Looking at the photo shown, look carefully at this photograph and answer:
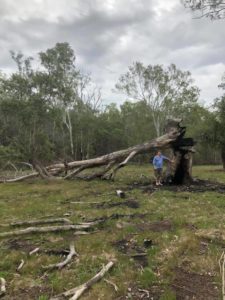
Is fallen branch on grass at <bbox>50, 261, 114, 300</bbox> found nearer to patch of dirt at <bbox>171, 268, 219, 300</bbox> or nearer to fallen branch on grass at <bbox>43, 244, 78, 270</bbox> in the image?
fallen branch on grass at <bbox>43, 244, 78, 270</bbox>

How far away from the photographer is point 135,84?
4628 cm

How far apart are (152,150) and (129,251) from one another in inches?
489

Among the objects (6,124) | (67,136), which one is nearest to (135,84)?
(67,136)

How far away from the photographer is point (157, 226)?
9.18m

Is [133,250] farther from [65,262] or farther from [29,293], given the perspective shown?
[29,293]

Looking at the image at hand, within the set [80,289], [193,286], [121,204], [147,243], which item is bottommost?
[193,286]

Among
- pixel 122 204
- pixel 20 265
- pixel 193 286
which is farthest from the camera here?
pixel 122 204

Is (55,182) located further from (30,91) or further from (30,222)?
(30,222)

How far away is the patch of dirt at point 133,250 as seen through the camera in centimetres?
687

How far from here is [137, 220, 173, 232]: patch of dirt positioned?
351 inches

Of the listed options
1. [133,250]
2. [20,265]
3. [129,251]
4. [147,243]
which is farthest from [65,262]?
[147,243]

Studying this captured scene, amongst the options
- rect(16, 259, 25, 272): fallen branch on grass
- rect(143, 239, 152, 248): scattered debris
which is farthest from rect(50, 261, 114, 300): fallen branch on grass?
rect(143, 239, 152, 248): scattered debris

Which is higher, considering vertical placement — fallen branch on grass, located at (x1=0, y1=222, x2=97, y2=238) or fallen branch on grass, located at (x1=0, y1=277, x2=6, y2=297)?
fallen branch on grass, located at (x1=0, y1=222, x2=97, y2=238)

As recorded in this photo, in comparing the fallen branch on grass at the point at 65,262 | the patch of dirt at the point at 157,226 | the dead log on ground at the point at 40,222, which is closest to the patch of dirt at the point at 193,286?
the fallen branch on grass at the point at 65,262
